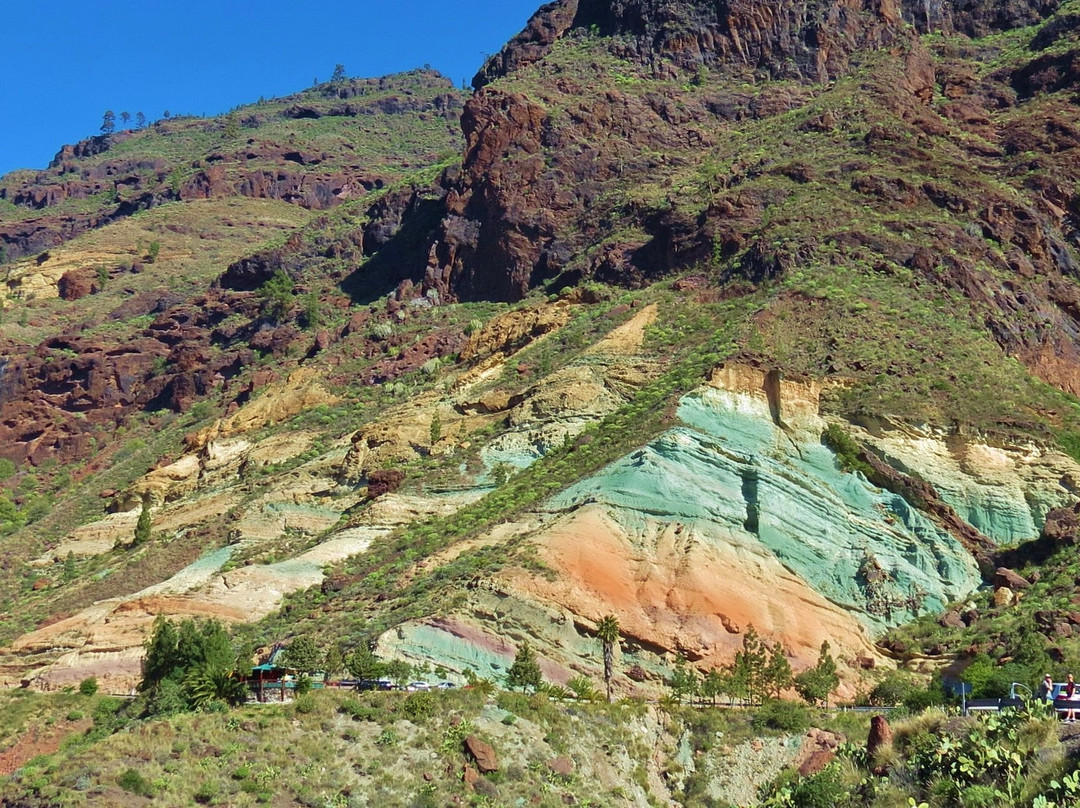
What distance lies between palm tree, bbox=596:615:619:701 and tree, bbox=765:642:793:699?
207 inches

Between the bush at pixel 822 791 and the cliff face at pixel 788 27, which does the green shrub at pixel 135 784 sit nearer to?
the bush at pixel 822 791

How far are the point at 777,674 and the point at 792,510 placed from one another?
37.9 ft

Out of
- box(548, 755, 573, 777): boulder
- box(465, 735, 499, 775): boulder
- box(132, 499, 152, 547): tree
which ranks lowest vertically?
box(548, 755, 573, 777): boulder

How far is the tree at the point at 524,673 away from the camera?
160 feet

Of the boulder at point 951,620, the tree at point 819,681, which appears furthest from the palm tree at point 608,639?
the boulder at point 951,620

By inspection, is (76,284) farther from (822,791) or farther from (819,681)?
(822,791)

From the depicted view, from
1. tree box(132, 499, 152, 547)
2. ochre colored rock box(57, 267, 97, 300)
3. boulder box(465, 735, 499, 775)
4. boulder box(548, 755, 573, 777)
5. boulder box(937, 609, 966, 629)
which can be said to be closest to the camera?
boulder box(465, 735, 499, 775)

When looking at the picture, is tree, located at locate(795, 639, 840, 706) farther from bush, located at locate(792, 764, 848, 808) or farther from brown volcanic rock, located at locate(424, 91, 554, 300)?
brown volcanic rock, located at locate(424, 91, 554, 300)

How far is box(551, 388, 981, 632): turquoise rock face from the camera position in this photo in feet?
192

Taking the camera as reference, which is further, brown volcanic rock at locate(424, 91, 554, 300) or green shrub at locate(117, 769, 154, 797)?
brown volcanic rock at locate(424, 91, 554, 300)

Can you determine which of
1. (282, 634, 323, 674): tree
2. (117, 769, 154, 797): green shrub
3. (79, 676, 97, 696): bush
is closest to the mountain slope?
(79, 676, 97, 696): bush

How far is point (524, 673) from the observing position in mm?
48812

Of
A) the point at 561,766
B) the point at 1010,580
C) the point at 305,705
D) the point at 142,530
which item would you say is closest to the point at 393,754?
the point at 305,705

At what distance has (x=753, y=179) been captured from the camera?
301ft
